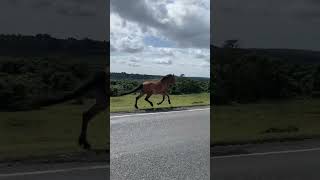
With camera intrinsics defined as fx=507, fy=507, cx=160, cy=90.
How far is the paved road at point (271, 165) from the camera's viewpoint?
4.75 m

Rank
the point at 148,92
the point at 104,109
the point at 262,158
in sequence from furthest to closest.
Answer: the point at 148,92, the point at 262,158, the point at 104,109

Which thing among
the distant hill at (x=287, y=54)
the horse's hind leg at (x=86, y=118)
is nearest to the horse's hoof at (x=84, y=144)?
the horse's hind leg at (x=86, y=118)

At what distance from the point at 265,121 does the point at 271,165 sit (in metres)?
0.89

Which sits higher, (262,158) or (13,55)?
(13,55)

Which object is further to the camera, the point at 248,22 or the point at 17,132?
the point at 248,22

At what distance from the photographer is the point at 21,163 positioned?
4477mm

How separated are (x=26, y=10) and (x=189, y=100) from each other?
2347mm

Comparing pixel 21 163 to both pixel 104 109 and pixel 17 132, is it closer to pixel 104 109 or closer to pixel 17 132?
pixel 17 132

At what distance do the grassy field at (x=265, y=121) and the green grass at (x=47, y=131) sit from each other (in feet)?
4.92

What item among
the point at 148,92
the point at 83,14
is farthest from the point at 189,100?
the point at 83,14

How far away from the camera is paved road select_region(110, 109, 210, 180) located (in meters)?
4.87

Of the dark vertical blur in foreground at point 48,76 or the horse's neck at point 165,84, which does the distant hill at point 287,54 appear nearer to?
the horse's neck at point 165,84

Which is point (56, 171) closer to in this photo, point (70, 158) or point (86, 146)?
point (70, 158)

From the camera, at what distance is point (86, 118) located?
15.2 ft
